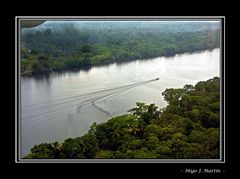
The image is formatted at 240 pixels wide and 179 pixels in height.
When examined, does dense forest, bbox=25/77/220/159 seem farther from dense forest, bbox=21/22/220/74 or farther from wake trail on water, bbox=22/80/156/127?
dense forest, bbox=21/22/220/74

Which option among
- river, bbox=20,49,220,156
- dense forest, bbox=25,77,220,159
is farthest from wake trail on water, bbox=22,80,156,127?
dense forest, bbox=25,77,220,159

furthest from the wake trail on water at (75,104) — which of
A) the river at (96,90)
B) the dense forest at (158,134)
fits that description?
the dense forest at (158,134)

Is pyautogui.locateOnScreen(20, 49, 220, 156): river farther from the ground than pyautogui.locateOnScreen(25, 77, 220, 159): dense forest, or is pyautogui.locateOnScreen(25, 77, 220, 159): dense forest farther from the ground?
pyautogui.locateOnScreen(20, 49, 220, 156): river

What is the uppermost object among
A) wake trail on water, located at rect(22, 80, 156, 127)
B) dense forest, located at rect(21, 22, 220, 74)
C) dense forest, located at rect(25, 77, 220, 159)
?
dense forest, located at rect(21, 22, 220, 74)
